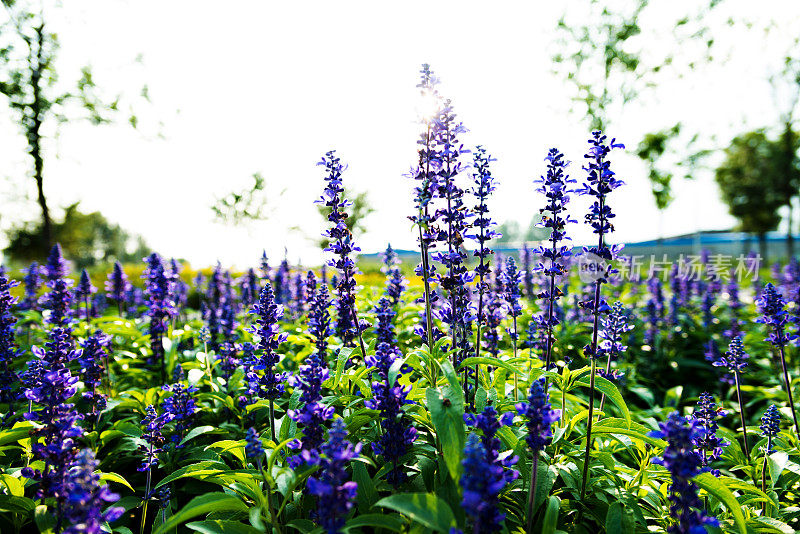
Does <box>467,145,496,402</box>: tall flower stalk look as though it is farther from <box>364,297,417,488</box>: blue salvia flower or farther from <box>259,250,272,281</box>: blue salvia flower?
<box>259,250,272,281</box>: blue salvia flower

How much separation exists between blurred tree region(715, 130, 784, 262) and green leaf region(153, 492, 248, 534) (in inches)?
1899

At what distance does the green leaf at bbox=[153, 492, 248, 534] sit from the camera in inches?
95.5

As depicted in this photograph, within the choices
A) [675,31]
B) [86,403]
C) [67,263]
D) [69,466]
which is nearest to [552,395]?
[69,466]

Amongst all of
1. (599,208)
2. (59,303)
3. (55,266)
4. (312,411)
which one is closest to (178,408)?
(312,411)

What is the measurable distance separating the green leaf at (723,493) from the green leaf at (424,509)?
176 centimetres

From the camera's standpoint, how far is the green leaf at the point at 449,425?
8.30ft

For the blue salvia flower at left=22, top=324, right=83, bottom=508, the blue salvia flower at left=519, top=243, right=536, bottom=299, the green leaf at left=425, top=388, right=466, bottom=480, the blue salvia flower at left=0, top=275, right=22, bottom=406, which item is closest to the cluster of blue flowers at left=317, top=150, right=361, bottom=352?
the green leaf at left=425, top=388, right=466, bottom=480

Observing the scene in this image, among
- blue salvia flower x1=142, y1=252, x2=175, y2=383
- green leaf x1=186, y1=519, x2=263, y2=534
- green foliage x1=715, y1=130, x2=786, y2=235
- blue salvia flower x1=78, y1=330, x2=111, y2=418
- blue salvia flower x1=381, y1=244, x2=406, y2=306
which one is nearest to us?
green leaf x1=186, y1=519, x2=263, y2=534

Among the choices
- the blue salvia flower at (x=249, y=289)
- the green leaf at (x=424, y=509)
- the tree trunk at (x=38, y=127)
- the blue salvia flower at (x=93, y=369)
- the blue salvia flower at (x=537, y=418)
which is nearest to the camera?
the green leaf at (x=424, y=509)

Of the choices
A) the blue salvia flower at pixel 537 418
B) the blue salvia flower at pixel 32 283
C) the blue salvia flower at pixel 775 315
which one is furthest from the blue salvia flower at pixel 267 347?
the blue salvia flower at pixel 32 283

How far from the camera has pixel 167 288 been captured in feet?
20.9

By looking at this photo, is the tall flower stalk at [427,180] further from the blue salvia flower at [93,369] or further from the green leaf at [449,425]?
the blue salvia flower at [93,369]

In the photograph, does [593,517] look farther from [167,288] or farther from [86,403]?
[167,288]

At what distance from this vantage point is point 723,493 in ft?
9.36
